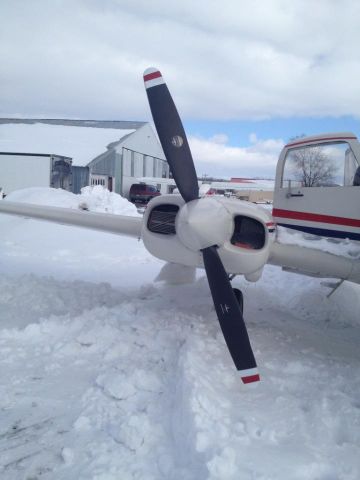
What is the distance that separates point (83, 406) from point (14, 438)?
626 millimetres

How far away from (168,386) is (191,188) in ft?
7.40

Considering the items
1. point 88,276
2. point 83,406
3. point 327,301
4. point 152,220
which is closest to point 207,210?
point 152,220

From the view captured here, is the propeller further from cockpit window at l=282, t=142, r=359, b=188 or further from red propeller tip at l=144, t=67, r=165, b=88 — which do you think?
cockpit window at l=282, t=142, r=359, b=188

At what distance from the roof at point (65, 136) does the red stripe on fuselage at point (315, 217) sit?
23.4 meters

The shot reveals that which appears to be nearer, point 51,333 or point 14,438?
point 14,438

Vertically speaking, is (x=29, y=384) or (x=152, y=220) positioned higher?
(x=152, y=220)

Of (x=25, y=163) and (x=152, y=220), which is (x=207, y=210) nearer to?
(x=152, y=220)

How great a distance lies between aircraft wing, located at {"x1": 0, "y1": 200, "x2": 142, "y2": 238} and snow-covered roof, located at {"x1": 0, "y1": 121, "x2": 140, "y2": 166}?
69.6 feet

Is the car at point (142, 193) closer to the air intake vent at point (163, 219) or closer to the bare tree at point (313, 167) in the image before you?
the bare tree at point (313, 167)

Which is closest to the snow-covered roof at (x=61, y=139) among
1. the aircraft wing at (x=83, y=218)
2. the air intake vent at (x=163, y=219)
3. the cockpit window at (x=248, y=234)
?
the aircraft wing at (x=83, y=218)

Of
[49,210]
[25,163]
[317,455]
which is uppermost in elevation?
[25,163]

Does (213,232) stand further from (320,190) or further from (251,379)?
(320,190)

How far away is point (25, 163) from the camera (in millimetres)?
24406

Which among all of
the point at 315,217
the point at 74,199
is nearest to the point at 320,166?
the point at 315,217
